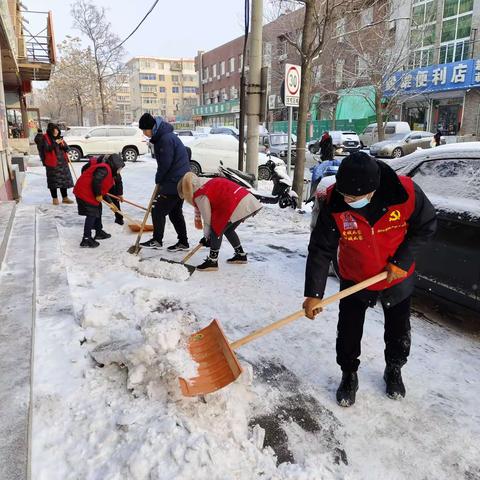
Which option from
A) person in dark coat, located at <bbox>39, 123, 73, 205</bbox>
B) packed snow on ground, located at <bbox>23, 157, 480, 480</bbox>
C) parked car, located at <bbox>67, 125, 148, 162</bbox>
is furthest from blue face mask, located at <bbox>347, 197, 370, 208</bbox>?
parked car, located at <bbox>67, 125, 148, 162</bbox>

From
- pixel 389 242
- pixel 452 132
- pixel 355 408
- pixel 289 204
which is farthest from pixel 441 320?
pixel 452 132

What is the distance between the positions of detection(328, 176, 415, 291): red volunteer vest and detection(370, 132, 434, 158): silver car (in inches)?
803

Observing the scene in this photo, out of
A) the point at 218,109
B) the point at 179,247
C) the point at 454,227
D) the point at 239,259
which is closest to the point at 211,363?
the point at 454,227

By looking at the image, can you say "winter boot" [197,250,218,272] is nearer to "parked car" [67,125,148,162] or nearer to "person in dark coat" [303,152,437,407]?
"person in dark coat" [303,152,437,407]

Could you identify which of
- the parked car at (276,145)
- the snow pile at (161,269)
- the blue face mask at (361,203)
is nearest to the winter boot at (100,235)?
the snow pile at (161,269)

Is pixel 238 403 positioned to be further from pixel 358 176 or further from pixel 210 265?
pixel 210 265

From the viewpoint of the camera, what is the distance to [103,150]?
18.1 meters

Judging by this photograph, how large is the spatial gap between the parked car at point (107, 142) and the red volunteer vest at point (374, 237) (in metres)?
17.1

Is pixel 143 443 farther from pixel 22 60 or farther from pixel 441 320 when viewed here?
pixel 22 60

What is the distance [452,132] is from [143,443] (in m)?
30.1

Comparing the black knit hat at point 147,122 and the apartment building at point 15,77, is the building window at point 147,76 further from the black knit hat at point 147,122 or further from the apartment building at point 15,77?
the black knit hat at point 147,122

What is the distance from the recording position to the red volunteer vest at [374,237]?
2.22 metres

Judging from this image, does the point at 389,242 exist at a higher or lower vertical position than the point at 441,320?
higher

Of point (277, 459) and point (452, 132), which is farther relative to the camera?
point (452, 132)
